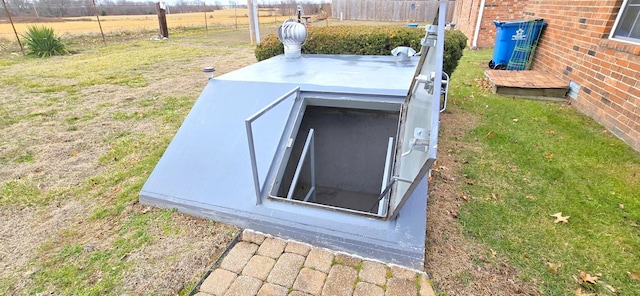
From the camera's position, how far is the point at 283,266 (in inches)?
75.7

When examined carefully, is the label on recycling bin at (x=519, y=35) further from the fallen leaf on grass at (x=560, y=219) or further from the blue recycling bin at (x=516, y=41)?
the fallen leaf on grass at (x=560, y=219)

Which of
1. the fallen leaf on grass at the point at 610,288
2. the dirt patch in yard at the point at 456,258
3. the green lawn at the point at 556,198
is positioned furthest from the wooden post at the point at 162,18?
the fallen leaf on grass at the point at 610,288

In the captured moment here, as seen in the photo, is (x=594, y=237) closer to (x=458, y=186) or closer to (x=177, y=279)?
(x=458, y=186)

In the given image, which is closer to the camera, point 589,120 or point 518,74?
point 589,120

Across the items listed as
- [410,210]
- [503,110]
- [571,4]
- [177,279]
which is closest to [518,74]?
[571,4]

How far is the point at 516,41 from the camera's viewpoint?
6469 millimetres

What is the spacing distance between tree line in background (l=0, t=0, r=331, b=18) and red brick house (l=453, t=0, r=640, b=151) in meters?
4.05

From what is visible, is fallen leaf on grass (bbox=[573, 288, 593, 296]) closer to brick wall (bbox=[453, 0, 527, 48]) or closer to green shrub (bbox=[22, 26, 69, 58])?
brick wall (bbox=[453, 0, 527, 48])

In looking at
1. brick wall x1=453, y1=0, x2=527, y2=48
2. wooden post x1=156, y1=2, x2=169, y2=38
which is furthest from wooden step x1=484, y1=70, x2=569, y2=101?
wooden post x1=156, y1=2, x2=169, y2=38

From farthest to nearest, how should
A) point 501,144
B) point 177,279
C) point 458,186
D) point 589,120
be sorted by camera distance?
point 589,120, point 501,144, point 458,186, point 177,279

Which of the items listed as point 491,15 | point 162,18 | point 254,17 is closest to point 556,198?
point 491,15

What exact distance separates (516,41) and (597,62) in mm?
2569

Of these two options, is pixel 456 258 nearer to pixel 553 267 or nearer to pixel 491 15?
pixel 553 267

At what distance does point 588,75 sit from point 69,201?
6236mm
